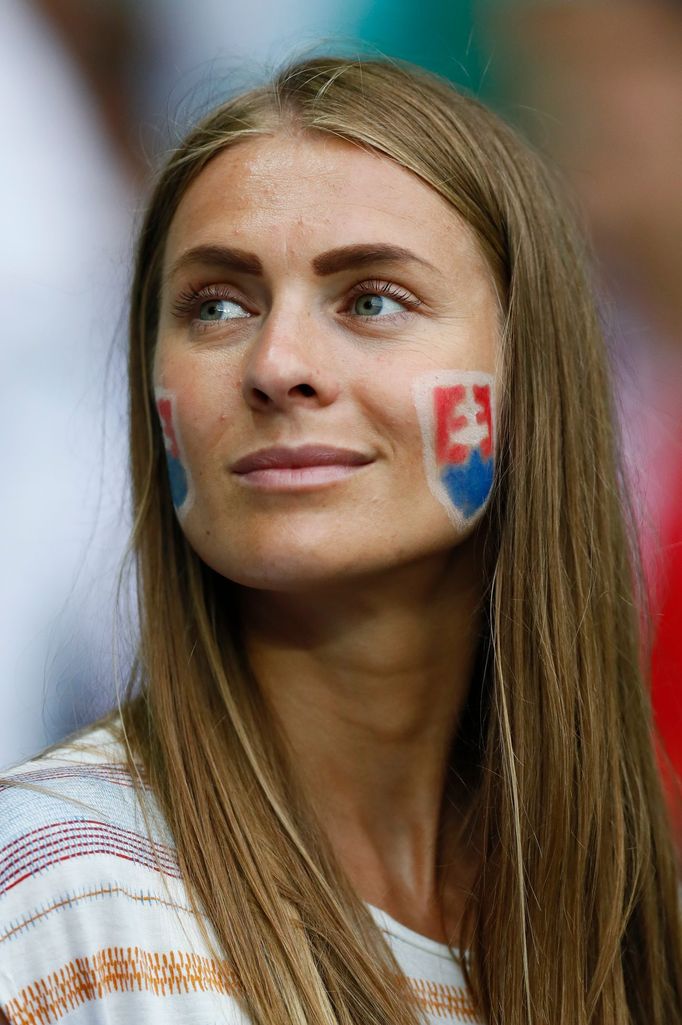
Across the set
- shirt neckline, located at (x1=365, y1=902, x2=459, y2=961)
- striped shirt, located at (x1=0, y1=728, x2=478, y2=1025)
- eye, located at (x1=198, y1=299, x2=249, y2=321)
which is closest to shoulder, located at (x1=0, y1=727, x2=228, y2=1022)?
striped shirt, located at (x1=0, y1=728, x2=478, y2=1025)

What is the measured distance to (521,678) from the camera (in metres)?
1.81

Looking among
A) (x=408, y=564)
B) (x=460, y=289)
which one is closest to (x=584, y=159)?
(x=460, y=289)

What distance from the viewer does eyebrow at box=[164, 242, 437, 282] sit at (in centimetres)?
167

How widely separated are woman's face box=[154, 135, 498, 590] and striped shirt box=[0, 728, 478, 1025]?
0.39 meters

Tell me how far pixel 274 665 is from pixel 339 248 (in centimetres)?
65

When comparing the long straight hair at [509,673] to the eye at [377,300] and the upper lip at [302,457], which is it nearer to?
the eye at [377,300]

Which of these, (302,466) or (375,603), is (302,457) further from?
(375,603)

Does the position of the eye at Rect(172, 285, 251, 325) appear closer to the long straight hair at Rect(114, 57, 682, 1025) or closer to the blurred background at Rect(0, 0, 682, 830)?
the long straight hair at Rect(114, 57, 682, 1025)

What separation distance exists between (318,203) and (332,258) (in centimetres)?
9

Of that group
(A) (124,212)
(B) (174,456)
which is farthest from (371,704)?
(A) (124,212)

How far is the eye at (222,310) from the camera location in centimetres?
174

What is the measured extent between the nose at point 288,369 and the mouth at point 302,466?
6cm

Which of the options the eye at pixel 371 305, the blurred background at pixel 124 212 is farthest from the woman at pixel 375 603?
the blurred background at pixel 124 212

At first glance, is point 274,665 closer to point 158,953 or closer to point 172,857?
point 172,857
